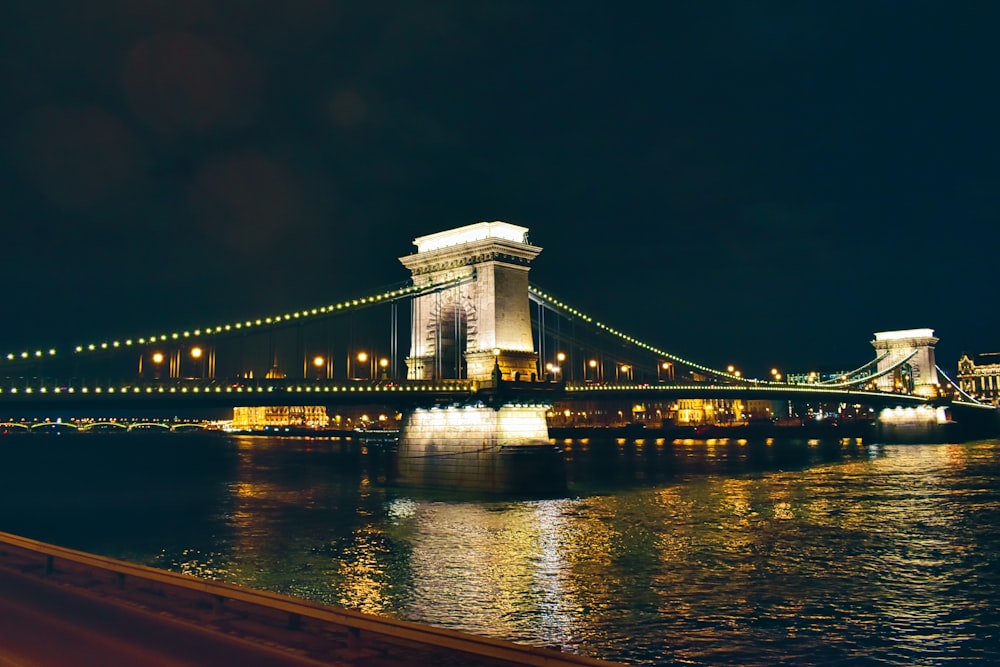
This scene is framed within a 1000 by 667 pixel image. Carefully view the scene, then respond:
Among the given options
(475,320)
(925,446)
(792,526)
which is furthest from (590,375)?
(792,526)

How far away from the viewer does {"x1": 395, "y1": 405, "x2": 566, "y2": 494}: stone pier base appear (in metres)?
42.8

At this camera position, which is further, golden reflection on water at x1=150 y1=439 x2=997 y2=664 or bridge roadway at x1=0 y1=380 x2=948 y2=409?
bridge roadway at x1=0 y1=380 x2=948 y2=409

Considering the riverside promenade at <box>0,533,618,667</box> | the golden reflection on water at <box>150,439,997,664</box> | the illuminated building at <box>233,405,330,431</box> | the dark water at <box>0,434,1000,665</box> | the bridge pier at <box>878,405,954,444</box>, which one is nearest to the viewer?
the riverside promenade at <box>0,533,618,667</box>

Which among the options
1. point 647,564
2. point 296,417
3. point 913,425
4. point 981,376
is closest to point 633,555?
point 647,564

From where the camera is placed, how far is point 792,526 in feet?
109

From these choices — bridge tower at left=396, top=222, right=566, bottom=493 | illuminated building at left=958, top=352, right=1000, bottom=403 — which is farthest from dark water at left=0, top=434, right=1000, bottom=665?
illuminated building at left=958, top=352, right=1000, bottom=403

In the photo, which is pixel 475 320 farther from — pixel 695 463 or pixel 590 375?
pixel 590 375

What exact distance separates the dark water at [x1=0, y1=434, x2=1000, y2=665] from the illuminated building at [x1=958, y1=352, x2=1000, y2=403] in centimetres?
14234

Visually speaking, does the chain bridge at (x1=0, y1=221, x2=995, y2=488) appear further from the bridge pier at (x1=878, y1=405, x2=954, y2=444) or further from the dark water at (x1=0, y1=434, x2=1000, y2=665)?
the bridge pier at (x1=878, y1=405, x2=954, y2=444)

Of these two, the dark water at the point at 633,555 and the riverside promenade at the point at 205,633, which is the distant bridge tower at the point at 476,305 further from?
the riverside promenade at the point at 205,633

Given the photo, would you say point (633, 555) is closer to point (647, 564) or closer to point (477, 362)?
point (647, 564)

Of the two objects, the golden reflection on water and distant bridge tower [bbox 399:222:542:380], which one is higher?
distant bridge tower [bbox 399:222:542:380]

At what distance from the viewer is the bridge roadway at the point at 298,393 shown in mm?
34469

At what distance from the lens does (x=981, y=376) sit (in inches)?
7160
